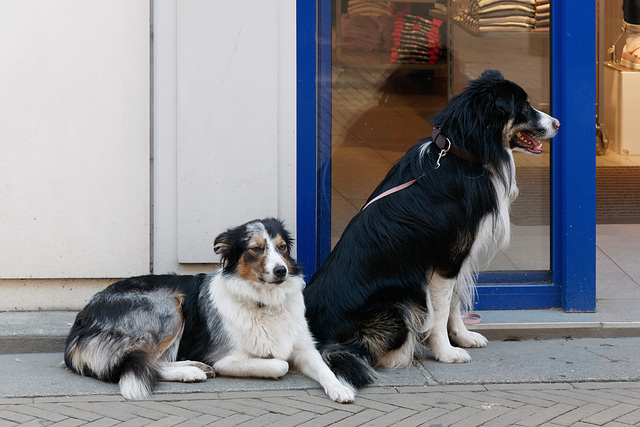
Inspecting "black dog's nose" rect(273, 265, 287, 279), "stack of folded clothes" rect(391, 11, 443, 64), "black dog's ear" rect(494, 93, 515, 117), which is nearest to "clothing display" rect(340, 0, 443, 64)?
"stack of folded clothes" rect(391, 11, 443, 64)

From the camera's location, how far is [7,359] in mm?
5398

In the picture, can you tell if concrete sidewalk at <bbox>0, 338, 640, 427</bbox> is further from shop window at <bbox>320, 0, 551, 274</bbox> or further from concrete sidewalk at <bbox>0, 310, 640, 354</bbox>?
shop window at <bbox>320, 0, 551, 274</bbox>

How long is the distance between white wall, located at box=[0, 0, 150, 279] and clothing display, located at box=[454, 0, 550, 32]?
7.26ft

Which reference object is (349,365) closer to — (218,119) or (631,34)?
(218,119)

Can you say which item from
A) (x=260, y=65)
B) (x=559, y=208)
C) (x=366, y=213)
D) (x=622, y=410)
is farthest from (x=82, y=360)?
(x=559, y=208)

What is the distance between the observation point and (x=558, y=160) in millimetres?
6082

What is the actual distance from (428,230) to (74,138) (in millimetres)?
2482

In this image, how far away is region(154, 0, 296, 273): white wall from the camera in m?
5.84

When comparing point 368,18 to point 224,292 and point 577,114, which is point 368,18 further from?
point 224,292

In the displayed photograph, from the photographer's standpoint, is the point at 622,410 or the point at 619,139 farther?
the point at 619,139

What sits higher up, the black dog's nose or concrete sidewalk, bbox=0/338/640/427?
the black dog's nose

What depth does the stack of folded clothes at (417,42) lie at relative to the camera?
20.1 ft

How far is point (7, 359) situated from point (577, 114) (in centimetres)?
398

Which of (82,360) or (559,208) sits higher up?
(559,208)
